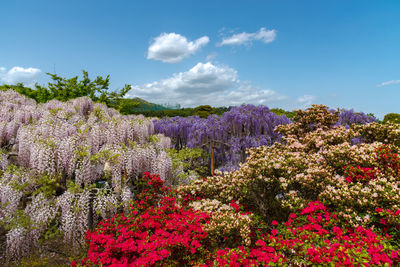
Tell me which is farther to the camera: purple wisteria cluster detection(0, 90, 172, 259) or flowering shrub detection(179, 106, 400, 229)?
purple wisteria cluster detection(0, 90, 172, 259)

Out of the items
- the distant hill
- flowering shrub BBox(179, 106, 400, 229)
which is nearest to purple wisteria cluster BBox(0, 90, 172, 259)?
flowering shrub BBox(179, 106, 400, 229)

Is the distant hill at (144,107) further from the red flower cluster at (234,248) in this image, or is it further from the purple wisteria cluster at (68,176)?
the red flower cluster at (234,248)

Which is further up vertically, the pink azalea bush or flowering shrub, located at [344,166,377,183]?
flowering shrub, located at [344,166,377,183]

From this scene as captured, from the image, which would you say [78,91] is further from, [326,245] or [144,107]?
[144,107]

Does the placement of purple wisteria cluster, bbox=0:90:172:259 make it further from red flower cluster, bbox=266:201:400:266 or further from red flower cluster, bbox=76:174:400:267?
red flower cluster, bbox=266:201:400:266

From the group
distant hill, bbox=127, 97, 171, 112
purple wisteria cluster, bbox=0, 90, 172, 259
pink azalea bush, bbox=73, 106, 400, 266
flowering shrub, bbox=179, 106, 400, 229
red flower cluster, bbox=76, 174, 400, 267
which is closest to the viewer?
red flower cluster, bbox=76, 174, 400, 267

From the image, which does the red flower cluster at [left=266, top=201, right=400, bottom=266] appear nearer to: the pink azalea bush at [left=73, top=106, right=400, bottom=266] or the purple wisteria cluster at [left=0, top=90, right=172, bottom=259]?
the pink azalea bush at [left=73, top=106, right=400, bottom=266]

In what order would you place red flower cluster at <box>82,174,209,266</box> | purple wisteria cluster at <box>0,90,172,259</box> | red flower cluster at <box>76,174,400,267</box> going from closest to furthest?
1. red flower cluster at <box>76,174,400,267</box>
2. red flower cluster at <box>82,174,209,266</box>
3. purple wisteria cluster at <box>0,90,172,259</box>

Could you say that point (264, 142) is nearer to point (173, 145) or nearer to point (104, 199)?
point (173, 145)

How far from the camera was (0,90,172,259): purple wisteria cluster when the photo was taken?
491cm

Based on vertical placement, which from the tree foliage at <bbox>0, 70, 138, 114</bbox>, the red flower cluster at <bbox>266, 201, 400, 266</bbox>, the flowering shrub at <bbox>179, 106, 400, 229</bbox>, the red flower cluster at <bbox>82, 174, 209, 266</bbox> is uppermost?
the tree foliage at <bbox>0, 70, 138, 114</bbox>

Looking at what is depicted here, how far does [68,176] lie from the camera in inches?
232

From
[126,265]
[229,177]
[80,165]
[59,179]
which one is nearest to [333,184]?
[229,177]

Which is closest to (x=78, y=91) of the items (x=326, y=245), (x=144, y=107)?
(x=326, y=245)
